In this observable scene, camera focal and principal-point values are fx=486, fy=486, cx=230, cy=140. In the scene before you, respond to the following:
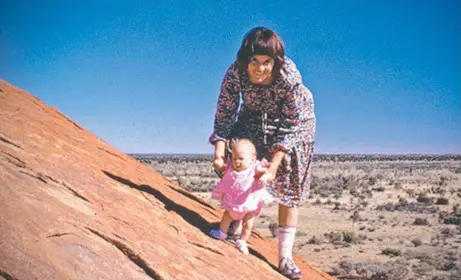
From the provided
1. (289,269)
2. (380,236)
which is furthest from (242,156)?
(380,236)

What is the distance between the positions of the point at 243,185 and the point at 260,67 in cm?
79

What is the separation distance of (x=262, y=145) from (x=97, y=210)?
1.24 meters

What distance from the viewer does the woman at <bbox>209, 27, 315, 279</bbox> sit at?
10.7ft

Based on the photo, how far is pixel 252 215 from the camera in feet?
11.0

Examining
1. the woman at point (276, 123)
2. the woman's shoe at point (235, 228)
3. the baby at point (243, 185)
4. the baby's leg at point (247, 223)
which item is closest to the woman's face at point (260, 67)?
the woman at point (276, 123)

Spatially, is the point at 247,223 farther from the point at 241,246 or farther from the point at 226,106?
the point at 226,106

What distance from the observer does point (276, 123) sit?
3414mm

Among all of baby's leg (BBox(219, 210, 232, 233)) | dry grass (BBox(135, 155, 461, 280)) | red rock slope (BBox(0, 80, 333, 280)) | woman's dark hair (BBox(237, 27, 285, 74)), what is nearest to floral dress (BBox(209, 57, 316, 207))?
woman's dark hair (BBox(237, 27, 285, 74))

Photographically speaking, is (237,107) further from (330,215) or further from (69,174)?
(330,215)

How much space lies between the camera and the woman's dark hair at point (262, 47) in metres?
3.11

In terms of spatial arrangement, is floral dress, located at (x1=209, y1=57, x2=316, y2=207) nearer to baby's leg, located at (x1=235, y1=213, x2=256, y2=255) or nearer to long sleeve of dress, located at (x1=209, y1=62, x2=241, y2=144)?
long sleeve of dress, located at (x1=209, y1=62, x2=241, y2=144)

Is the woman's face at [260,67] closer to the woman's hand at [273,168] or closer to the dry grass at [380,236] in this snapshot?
the woman's hand at [273,168]

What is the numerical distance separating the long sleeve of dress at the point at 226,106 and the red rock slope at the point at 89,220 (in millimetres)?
679

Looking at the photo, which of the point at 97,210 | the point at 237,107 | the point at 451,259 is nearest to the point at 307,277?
the point at 237,107
